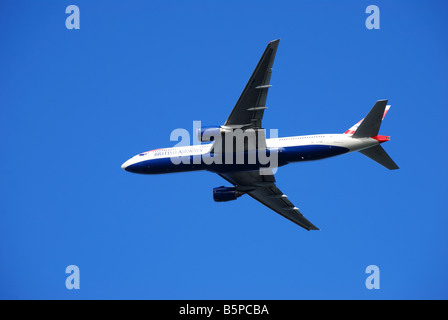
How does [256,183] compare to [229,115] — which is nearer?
[229,115]

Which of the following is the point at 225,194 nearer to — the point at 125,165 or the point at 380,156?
the point at 125,165

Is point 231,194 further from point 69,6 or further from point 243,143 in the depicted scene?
point 69,6

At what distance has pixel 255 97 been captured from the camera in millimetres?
40469

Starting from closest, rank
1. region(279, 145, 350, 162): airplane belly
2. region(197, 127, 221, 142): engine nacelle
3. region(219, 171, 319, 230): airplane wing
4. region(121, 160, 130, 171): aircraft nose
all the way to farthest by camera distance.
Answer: region(197, 127, 221, 142): engine nacelle < region(279, 145, 350, 162): airplane belly < region(121, 160, 130, 171): aircraft nose < region(219, 171, 319, 230): airplane wing

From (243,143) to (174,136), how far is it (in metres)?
6.44

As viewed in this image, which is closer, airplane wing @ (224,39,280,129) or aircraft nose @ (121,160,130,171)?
airplane wing @ (224,39,280,129)

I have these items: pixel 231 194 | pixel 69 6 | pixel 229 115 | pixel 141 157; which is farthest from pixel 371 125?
pixel 69 6

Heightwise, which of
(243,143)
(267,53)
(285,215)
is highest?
(267,53)

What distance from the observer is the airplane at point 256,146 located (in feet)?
133

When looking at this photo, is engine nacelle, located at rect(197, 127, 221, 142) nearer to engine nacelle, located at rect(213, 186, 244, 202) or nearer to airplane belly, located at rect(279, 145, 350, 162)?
airplane belly, located at rect(279, 145, 350, 162)

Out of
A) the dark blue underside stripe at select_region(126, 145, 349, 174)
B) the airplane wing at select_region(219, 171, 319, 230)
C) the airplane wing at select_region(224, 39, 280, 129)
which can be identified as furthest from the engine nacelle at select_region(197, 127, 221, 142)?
the airplane wing at select_region(219, 171, 319, 230)

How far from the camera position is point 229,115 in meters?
41.8

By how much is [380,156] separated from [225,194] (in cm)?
1300

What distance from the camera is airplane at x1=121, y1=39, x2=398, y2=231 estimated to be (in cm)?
4050
